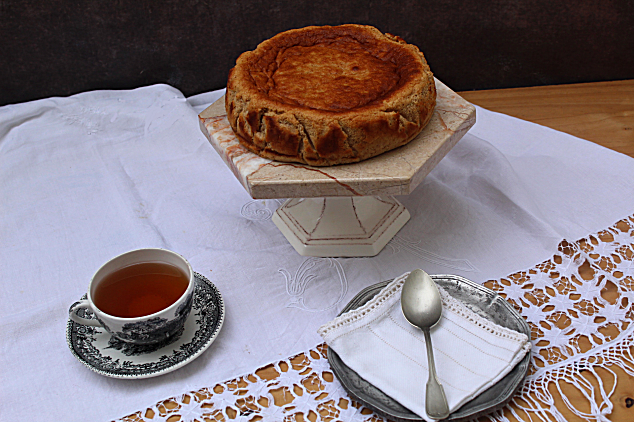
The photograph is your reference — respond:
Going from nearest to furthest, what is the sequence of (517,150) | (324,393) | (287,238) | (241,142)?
(324,393)
(241,142)
(287,238)
(517,150)

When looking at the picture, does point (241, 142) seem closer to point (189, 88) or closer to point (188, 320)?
point (188, 320)

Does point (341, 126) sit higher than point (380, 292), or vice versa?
point (341, 126)

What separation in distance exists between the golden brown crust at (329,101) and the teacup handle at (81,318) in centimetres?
32

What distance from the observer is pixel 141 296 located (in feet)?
2.42

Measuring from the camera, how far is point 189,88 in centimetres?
151

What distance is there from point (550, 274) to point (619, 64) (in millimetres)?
856

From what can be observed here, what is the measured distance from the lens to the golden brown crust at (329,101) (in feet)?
2.65

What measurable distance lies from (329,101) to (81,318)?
0.46m

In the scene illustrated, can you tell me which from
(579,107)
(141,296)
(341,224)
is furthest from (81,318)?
(579,107)

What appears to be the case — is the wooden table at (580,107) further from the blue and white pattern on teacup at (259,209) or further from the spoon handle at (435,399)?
the spoon handle at (435,399)

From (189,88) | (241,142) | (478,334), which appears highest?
(241,142)

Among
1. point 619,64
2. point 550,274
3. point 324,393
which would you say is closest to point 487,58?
point 619,64

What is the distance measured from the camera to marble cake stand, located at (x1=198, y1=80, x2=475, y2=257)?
2.58 ft

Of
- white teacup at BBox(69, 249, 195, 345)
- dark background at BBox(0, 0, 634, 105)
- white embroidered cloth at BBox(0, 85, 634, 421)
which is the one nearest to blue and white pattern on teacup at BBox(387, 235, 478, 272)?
white embroidered cloth at BBox(0, 85, 634, 421)
